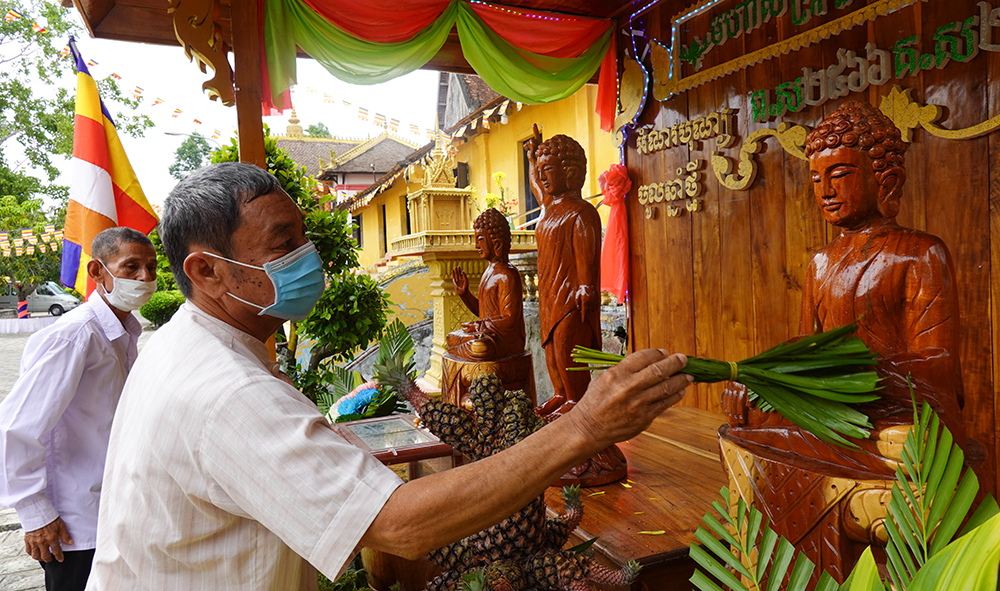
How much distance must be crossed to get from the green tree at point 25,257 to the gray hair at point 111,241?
36.9ft

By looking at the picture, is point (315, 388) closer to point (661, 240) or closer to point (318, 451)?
point (661, 240)

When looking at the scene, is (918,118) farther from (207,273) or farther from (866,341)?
(207,273)

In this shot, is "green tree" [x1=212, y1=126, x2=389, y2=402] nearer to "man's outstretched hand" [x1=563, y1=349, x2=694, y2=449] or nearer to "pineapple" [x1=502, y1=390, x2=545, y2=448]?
"pineapple" [x1=502, y1=390, x2=545, y2=448]

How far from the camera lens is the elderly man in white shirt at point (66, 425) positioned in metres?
1.99

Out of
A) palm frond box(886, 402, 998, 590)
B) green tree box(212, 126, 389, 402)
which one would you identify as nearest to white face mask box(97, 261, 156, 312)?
green tree box(212, 126, 389, 402)

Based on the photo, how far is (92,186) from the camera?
326 cm

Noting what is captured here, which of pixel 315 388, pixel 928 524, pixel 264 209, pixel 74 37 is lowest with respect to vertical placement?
pixel 315 388

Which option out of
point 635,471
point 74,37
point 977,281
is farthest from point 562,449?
point 74,37

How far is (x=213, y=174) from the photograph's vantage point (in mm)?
1146

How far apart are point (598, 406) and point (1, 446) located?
6.88 ft

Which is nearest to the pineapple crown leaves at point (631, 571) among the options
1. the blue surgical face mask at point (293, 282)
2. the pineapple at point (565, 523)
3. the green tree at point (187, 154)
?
the pineapple at point (565, 523)

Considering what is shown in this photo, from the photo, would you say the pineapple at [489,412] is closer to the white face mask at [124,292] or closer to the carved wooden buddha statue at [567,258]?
the carved wooden buddha statue at [567,258]

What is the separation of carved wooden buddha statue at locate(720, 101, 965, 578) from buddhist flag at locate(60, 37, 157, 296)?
3188mm

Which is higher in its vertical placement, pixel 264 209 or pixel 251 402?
pixel 264 209
